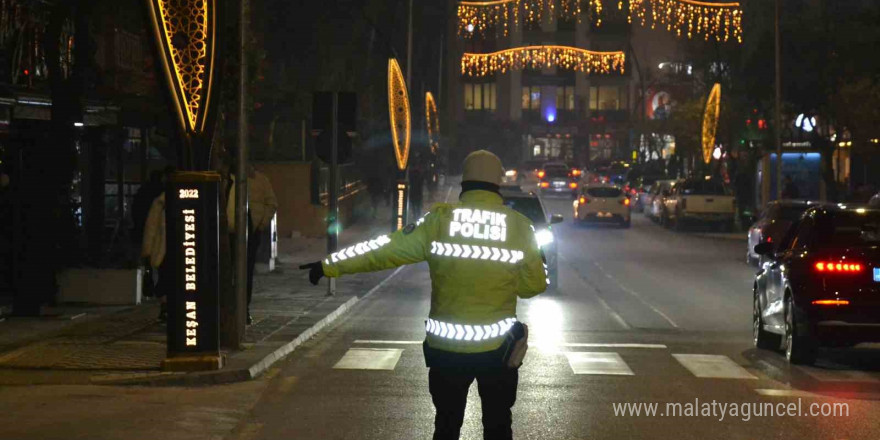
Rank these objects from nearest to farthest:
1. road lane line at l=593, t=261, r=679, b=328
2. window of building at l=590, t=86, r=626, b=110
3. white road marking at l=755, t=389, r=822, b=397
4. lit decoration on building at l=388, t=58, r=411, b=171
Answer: white road marking at l=755, t=389, r=822, b=397 < road lane line at l=593, t=261, r=679, b=328 < lit decoration on building at l=388, t=58, r=411, b=171 < window of building at l=590, t=86, r=626, b=110

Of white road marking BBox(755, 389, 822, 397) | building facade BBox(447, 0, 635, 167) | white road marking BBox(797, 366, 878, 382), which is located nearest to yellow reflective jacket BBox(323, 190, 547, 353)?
white road marking BBox(755, 389, 822, 397)

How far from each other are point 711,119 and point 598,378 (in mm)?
→ 36511

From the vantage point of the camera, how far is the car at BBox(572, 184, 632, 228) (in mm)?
44656

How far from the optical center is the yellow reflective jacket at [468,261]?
6.33m

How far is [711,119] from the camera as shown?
47281mm

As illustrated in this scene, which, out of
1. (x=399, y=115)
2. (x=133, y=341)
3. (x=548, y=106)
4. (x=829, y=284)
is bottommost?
(x=133, y=341)

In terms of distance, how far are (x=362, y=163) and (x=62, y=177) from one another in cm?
3119

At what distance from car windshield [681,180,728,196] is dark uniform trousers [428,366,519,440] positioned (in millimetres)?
38430

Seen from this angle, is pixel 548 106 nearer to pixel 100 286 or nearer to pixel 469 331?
pixel 100 286

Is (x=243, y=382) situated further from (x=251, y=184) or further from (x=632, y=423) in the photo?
(x=251, y=184)

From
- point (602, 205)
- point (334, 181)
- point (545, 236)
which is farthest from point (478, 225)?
point (602, 205)

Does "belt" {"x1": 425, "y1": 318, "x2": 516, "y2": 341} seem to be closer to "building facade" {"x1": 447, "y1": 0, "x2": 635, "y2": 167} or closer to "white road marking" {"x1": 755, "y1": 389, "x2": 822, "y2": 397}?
"white road marking" {"x1": 755, "y1": 389, "x2": 822, "y2": 397}

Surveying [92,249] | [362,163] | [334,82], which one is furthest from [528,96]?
[92,249]

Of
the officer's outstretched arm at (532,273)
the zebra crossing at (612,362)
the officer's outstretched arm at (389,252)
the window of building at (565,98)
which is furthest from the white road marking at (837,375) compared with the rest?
the window of building at (565,98)
